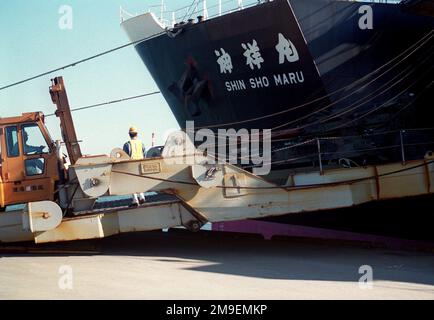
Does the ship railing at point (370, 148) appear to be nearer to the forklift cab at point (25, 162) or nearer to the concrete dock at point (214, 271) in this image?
the concrete dock at point (214, 271)

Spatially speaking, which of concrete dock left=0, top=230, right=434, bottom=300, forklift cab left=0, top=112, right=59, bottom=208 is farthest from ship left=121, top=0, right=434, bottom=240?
forklift cab left=0, top=112, right=59, bottom=208

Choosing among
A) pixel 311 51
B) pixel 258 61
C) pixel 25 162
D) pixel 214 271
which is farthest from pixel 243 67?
pixel 214 271

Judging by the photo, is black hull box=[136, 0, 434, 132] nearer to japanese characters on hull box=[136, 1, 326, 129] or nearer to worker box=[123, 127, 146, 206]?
japanese characters on hull box=[136, 1, 326, 129]

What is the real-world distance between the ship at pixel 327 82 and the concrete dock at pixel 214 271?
56.7 inches

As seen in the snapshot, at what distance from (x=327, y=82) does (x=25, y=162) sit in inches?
251

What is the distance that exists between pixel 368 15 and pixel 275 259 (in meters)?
6.18

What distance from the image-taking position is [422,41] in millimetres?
10617

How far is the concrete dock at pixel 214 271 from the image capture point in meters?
5.55

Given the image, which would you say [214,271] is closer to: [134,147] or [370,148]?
[134,147]

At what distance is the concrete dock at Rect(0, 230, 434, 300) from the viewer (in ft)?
18.2

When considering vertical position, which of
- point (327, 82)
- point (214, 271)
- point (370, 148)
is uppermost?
point (327, 82)

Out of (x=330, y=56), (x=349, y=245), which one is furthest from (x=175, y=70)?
(x=349, y=245)

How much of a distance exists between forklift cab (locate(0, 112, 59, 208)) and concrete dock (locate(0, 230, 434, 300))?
0.93 meters

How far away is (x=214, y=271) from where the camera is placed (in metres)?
6.64
